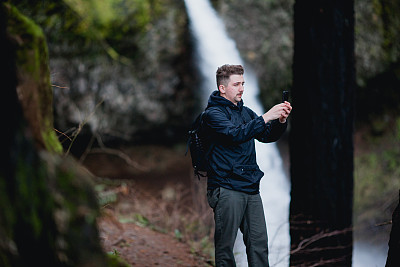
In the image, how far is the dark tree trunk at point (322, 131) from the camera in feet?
14.2

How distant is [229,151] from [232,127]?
19 centimetres

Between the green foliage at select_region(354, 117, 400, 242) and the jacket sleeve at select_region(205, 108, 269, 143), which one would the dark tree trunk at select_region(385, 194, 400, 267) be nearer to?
the jacket sleeve at select_region(205, 108, 269, 143)

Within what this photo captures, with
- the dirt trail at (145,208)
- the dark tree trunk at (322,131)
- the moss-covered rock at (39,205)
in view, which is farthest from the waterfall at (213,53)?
the moss-covered rock at (39,205)

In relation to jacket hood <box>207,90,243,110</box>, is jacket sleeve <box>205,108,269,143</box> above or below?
below

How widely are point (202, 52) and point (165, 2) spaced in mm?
1338

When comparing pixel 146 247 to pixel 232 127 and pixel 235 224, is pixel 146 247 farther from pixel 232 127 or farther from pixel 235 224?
pixel 232 127

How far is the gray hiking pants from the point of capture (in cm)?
297

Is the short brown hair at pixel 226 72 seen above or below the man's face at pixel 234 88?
above

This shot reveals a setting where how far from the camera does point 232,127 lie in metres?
2.89

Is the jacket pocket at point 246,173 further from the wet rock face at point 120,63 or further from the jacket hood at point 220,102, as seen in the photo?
the wet rock face at point 120,63

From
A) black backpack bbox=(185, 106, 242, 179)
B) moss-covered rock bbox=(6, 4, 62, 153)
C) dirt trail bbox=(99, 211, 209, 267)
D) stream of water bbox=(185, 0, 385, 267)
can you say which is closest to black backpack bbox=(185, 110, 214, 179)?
black backpack bbox=(185, 106, 242, 179)

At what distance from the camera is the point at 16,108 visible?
1.77 meters

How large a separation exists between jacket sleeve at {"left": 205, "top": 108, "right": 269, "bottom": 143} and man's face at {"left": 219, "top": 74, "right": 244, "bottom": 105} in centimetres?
13

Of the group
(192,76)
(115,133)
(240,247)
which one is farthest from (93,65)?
(240,247)
